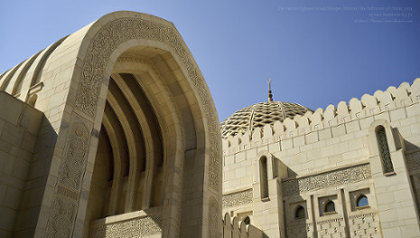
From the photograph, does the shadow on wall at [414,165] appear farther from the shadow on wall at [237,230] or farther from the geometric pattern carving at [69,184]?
the geometric pattern carving at [69,184]

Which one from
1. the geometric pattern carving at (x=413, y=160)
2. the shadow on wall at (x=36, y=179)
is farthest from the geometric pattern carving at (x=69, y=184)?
the geometric pattern carving at (x=413, y=160)

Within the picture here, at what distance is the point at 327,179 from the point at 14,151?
8.69 meters

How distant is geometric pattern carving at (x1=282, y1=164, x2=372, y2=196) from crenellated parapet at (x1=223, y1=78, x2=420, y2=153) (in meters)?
1.21

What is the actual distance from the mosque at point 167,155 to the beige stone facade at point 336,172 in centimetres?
3

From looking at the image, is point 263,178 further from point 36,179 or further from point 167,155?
point 36,179

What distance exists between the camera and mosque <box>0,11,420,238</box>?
19.6ft

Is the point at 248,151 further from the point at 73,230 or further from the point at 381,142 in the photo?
the point at 73,230

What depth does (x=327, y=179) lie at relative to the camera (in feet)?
40.1

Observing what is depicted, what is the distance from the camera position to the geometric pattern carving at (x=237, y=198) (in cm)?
1327

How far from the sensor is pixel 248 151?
46.8 ft

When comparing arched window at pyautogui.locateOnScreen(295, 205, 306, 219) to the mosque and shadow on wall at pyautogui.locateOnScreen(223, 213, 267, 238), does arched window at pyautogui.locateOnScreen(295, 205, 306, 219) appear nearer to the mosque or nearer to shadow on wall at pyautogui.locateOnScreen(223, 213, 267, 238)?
the mosque

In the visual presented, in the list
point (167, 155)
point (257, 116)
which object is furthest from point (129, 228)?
point (257, 116)

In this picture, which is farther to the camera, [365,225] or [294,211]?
[294,211]

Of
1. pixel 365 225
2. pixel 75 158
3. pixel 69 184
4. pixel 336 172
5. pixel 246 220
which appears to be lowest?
pixel 69 184
